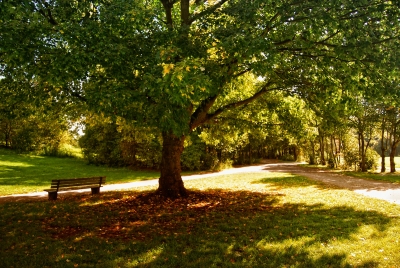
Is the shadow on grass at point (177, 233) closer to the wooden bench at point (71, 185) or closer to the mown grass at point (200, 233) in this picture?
the mown grass at point (200, 233)

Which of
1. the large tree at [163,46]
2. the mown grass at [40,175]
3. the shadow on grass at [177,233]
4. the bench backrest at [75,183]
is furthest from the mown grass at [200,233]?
the mown grass at [40,175]

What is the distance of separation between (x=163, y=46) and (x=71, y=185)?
8.93m

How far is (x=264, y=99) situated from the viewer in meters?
15.6

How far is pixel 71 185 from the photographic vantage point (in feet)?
45.5

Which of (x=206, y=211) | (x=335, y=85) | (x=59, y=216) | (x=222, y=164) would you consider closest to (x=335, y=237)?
(x=206, y=211)

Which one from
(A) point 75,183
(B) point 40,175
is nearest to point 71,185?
(A) point 75,183

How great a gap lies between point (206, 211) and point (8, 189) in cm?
1235

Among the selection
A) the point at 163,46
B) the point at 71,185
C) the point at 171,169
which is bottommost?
the point at 71,185

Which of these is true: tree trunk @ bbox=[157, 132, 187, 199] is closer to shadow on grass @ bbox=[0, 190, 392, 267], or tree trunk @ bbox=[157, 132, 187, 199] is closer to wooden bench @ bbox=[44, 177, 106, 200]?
shadow on grass @ bbox=[0, 190, 392, 267]

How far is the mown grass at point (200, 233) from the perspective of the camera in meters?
6.09

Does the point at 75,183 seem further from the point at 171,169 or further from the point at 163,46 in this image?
the point at 163,46

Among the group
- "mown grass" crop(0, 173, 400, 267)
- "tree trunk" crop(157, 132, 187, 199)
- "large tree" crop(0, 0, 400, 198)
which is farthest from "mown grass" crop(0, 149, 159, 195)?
"large tree" crop(0, 0, 400, 198)

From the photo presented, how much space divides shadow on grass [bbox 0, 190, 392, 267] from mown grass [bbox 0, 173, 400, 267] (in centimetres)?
2

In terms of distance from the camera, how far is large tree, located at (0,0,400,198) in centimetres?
701
